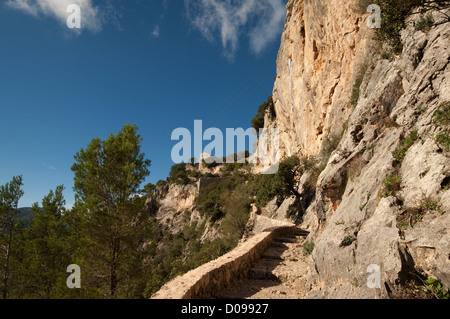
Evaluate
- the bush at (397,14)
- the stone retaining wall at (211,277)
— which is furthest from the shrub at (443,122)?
the stone retaining wall at (211,277)

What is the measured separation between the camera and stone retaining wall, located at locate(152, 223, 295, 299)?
164 inches

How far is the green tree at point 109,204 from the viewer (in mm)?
9078

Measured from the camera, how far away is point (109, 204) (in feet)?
31.7

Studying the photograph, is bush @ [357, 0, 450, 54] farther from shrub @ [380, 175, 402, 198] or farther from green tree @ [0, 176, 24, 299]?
green tree @ [0, 176, 24, 299]

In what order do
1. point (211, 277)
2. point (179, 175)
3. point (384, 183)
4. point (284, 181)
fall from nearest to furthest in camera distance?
point (384, 183)
point (211, 277)
point (284, 181)
point (179, 175)

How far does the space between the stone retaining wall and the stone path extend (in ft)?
0.62

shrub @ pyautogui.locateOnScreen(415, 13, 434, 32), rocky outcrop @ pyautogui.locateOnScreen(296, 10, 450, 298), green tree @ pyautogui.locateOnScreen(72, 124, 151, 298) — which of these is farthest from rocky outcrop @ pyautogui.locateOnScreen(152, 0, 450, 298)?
green tree @ pyautogui.locateOnScreen(72, 124, 151, 298)

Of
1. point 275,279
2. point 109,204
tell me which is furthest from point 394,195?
point 109,204

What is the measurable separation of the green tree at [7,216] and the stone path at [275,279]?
1401cm

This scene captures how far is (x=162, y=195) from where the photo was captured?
2483 inches

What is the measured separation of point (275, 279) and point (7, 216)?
14924 millimetres

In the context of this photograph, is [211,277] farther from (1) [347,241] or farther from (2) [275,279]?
(1) [347,241]

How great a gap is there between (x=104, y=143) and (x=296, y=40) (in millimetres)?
17990

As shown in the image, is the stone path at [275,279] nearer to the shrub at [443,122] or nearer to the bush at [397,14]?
the shrub at [443,122]
